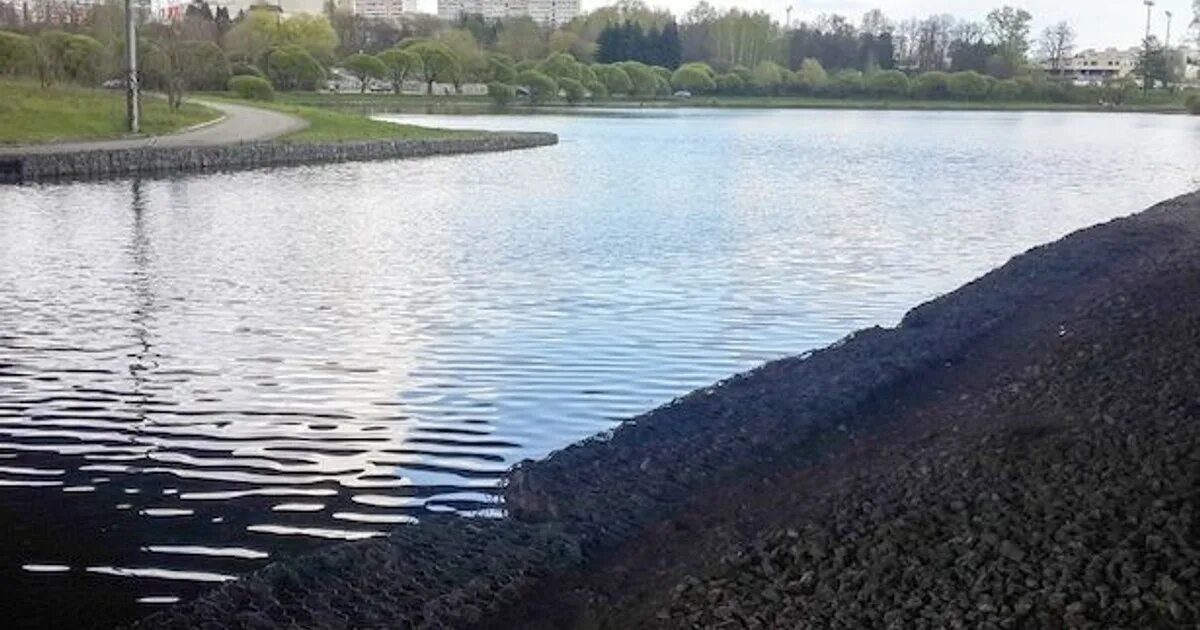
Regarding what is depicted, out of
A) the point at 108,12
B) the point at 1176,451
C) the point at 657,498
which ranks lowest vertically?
the point at 657,498

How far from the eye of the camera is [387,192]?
26.8 m

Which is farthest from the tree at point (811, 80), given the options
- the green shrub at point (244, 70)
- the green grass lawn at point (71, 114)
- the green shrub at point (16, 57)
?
the green shrub at point (16, 57)

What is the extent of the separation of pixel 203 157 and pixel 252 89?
2894 cm

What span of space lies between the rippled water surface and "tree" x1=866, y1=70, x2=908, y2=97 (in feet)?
235

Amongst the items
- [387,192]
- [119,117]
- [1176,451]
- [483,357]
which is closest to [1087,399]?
[1176,451]

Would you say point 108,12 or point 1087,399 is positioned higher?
point 108,12

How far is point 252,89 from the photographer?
58.9 metres

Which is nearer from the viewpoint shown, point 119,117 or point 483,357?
point 483,357

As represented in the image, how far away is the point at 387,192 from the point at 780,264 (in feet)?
38.0

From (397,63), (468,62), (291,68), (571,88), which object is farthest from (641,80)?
(291,68)

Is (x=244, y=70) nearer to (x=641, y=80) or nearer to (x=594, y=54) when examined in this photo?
(x=641, y=80)

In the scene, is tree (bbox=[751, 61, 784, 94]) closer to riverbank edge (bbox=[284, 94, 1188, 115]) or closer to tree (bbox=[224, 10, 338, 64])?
riverbank edge (bbox=[284, 94, 1188, 115])

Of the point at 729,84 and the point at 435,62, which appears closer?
the point at 435,62

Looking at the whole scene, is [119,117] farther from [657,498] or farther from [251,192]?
Answer: [657,498]
